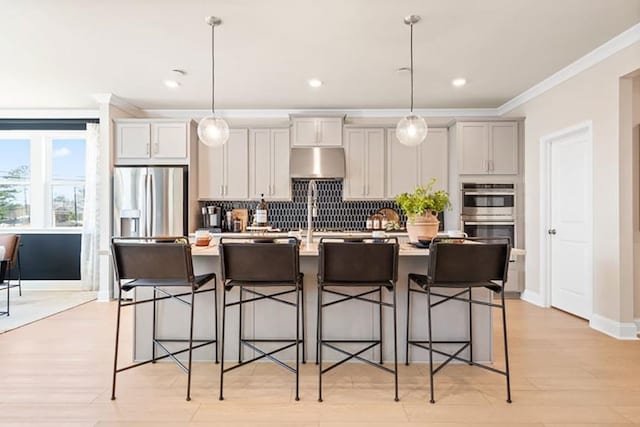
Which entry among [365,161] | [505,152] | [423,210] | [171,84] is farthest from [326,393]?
[505,152]

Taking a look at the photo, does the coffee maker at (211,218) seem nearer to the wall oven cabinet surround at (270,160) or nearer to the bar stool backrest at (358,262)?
the wall oven cabinet surround at (270,160)

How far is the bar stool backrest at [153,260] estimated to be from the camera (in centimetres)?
223

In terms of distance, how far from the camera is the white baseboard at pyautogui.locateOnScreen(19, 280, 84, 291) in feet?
18.0

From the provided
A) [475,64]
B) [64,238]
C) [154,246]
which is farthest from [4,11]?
[475,64]

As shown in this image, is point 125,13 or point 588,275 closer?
point 125,13

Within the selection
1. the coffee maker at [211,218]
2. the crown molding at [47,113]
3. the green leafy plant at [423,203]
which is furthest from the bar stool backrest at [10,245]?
the green leafy plant at [423,203]

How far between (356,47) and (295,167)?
82.9 inches

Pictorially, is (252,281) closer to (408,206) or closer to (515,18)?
(408,206)

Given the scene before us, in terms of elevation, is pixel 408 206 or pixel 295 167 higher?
pixel 295 167

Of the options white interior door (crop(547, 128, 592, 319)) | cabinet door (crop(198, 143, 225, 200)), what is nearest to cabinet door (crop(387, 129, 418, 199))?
Result: white interior door (crop(547, 128, 592, 319))

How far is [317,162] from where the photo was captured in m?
5.15

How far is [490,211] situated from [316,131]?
8.37 ft

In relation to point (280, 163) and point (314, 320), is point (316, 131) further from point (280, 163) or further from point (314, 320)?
point (314, 320)

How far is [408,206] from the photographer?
2809mm
